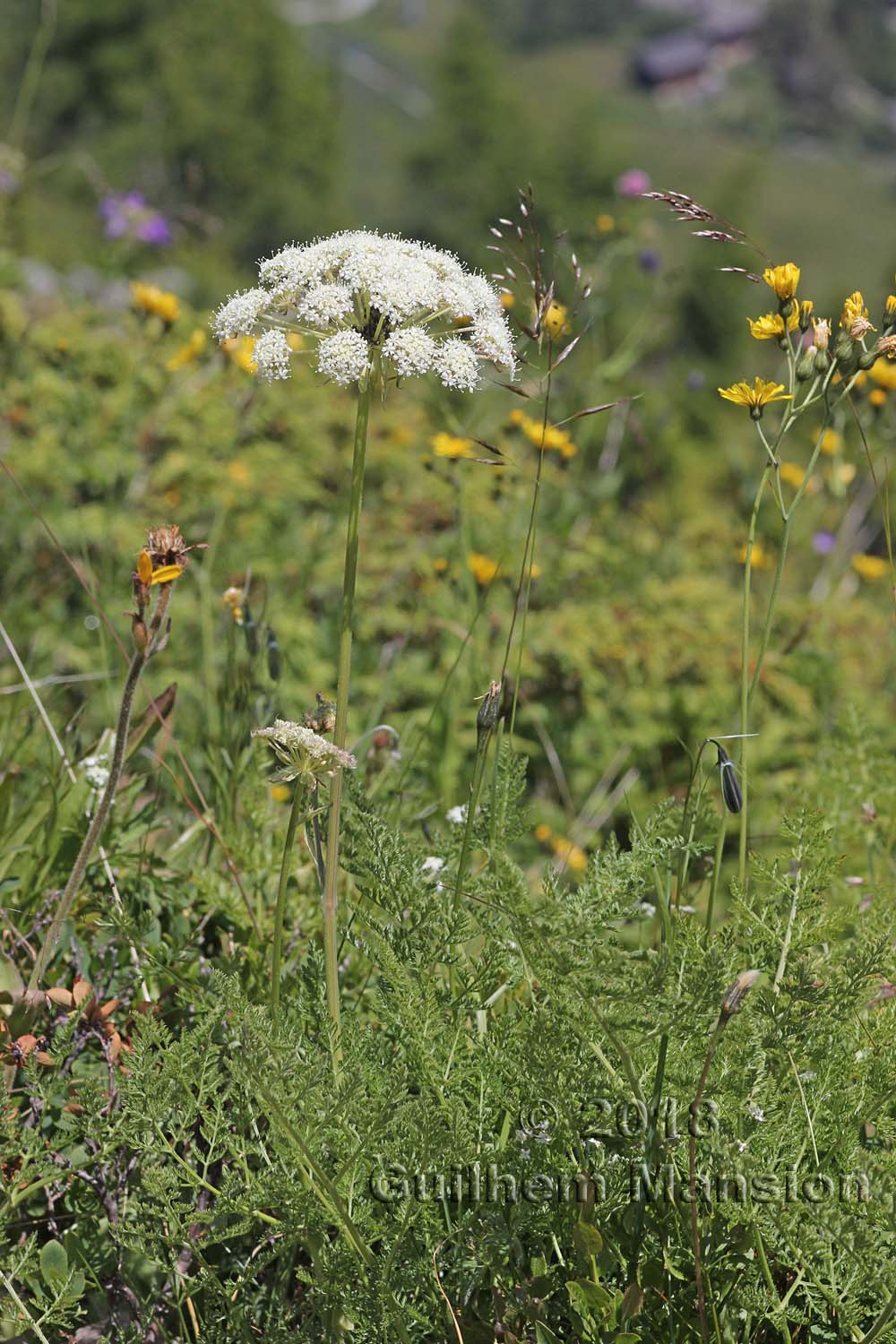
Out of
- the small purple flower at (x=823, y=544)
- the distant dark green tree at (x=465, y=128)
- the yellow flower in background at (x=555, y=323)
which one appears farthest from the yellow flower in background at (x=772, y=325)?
the distant dark green tree at (x=465, y=128)

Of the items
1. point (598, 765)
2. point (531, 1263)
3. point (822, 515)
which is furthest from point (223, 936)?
point (822, 515)

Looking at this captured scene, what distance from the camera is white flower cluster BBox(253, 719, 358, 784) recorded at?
1069 mm

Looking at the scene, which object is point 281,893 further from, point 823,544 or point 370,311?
point 823,544

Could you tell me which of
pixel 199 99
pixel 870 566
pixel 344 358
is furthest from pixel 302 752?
pixel 199 99

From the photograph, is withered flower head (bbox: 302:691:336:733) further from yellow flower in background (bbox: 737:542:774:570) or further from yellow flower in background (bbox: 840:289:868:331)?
yellow flower in background (bbox: 737:542:774:570)

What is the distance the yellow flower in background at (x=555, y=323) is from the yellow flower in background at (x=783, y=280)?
25 centimetres

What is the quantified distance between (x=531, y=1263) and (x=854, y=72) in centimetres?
11823

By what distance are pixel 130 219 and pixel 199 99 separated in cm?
3063

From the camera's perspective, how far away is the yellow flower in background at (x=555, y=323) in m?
1.27

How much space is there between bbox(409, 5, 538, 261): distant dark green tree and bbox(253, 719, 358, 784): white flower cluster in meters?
44.8

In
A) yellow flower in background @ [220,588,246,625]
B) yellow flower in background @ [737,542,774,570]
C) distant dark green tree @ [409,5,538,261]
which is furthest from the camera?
distant dark green tree @ [409,5,538,261]

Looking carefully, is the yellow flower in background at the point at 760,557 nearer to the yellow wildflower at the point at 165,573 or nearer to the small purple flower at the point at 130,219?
the yellow wildflower at the point at 165,573

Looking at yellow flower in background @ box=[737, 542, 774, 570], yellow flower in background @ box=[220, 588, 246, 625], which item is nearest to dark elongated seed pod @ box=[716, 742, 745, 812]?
yellow flower in background @ box=[220, 588, 246, 625]

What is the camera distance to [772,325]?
1.34 metres
